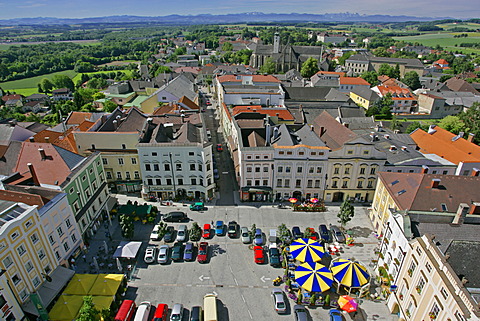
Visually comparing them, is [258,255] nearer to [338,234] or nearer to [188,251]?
[188,251]

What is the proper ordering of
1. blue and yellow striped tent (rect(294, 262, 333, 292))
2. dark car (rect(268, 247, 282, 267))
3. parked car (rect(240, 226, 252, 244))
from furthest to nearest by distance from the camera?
1. parked car (rect(240, 226, 252, 244))
2. dark car (rect(268, 247, 282, 267))
3. blue and yellow striped tent (rect(294, 262, 333, 292))

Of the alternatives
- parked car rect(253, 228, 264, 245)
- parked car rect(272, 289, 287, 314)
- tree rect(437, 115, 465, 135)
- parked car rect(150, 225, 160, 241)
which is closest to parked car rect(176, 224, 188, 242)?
parked car rect(150, 225, 160, 241)

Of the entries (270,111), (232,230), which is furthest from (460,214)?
(270,111)

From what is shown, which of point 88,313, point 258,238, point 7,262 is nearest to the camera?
point 88,313

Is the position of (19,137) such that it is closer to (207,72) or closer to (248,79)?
(248,79)

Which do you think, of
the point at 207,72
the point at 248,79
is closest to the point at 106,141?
the point at 248,79

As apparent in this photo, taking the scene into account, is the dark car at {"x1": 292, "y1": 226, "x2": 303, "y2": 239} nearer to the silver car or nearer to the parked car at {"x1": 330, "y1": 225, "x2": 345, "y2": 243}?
the parked car at {"x1": 330, "y1": 225, "x2": 345, "y2": 243}
